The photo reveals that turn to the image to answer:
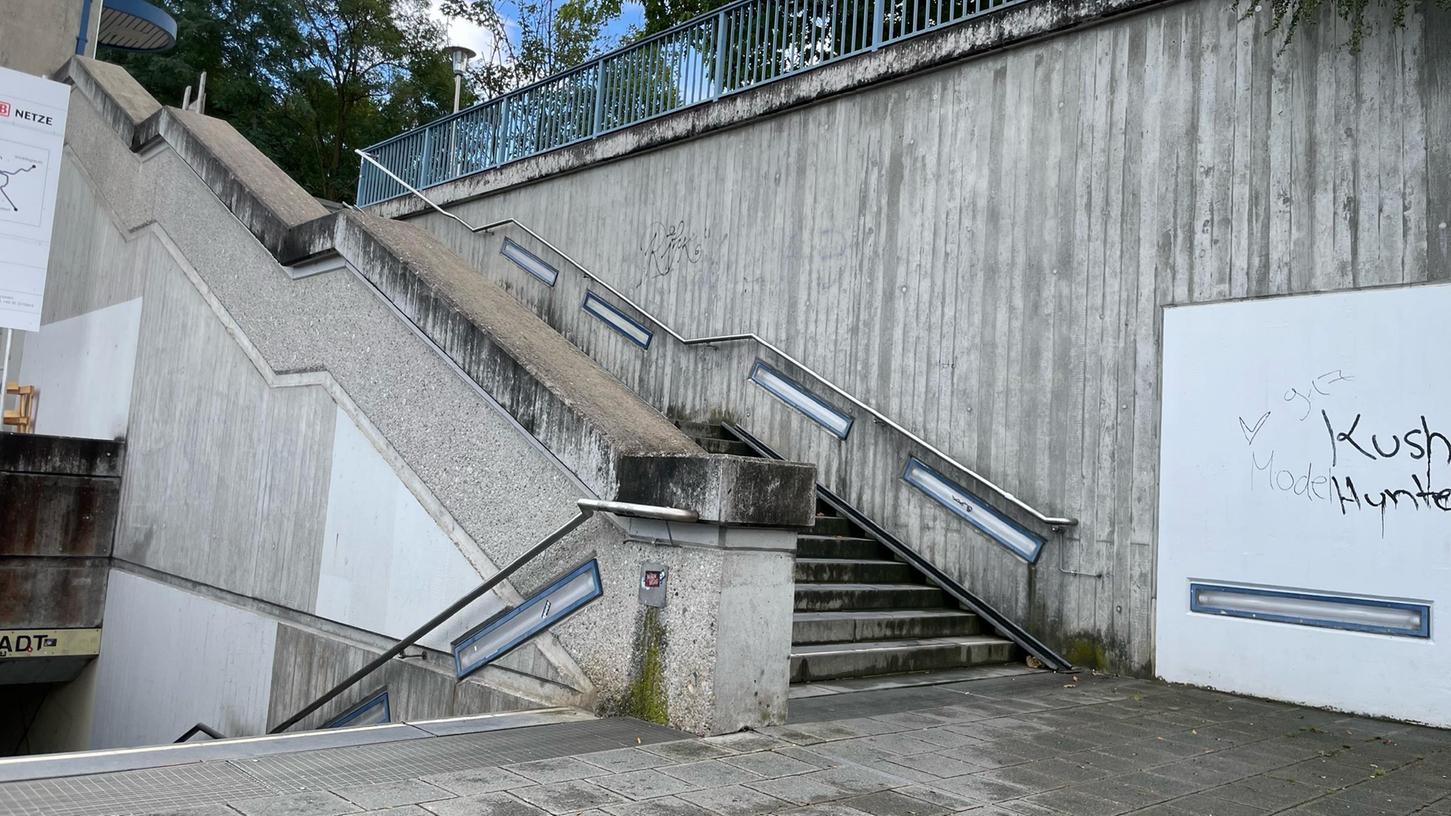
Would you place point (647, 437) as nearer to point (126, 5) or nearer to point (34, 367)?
point (34, 367)

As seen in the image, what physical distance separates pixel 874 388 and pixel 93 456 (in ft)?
21.9

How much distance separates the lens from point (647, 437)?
4.70 metres

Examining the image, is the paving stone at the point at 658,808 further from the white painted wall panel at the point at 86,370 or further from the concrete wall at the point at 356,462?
the white painted wall panel at the point at 86,370

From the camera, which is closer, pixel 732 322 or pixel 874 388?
pixel 874 388

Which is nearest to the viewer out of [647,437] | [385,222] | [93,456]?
[647,437]

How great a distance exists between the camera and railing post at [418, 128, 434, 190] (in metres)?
14.4

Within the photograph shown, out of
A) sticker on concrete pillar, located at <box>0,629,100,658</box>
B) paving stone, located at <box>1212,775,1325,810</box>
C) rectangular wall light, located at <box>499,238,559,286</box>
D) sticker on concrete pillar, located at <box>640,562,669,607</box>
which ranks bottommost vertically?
sticker on concrete pillar, located at <box>0,629,100,658</box>

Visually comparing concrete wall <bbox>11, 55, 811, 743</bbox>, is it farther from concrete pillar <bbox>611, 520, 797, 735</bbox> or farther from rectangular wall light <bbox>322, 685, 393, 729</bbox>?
rectangular wall light <bbox>322, 685, 393, 729</bbox>

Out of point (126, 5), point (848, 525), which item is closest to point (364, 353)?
point (848, 525)

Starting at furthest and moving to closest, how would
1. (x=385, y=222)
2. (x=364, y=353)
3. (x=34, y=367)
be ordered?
(x=34, y=367) < (x=385, y=222) < (x=364, y=353)

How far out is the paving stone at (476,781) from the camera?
3.21 meters

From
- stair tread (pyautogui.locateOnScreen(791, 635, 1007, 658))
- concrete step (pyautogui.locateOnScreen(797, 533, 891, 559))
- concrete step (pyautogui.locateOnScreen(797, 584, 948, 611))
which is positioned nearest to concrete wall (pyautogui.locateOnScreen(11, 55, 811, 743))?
stair tread (pyautogui.locateOnScreen(791, 635, 1007, 658))

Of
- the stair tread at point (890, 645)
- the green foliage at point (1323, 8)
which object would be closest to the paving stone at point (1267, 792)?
the stair tread at point (890, 645)

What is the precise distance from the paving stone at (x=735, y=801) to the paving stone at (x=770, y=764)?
26 cm
